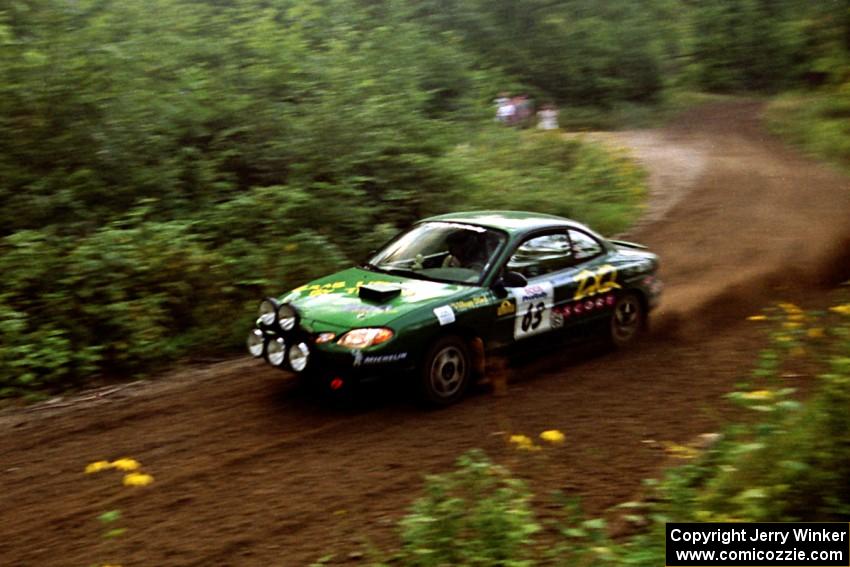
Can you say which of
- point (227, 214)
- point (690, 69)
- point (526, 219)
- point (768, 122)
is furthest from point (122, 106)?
point (690, 69)

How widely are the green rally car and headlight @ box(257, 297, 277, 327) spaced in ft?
0.04

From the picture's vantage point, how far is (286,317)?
8008 millimetres

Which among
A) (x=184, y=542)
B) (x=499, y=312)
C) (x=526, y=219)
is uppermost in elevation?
(x=526, y=219)

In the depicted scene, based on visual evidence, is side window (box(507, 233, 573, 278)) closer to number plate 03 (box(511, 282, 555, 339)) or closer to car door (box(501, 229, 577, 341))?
car door (box(501, 229, 577, 341))

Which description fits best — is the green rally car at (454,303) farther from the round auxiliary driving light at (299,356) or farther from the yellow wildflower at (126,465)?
the yellow wildflower at (126,465)

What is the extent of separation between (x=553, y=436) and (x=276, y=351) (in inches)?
100

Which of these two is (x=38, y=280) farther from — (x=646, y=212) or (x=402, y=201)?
(x=646, y=212)

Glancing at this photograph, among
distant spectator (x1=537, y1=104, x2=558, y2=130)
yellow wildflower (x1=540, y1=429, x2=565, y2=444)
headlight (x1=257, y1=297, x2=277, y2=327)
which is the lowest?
yellow wildflower (x1=540, y1=429, x2=565, y2=444)

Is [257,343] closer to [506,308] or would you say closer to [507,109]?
[506,308]

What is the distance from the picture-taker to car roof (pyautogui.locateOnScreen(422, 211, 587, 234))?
9000mm

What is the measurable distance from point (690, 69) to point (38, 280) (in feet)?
100

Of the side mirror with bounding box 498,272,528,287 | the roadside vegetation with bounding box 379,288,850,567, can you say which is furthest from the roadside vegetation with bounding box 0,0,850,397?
the roadside vegetation with bounding box 379,288,850,567

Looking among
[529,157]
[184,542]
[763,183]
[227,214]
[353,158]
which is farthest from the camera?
Answer: [763,183]

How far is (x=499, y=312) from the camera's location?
8477mm
